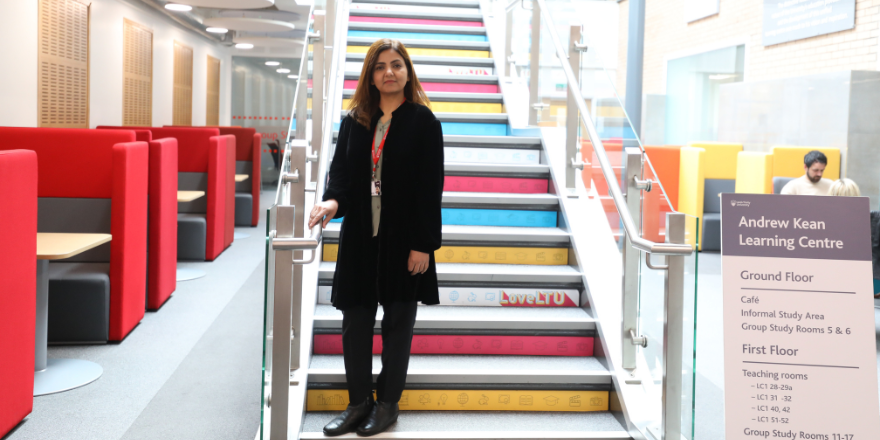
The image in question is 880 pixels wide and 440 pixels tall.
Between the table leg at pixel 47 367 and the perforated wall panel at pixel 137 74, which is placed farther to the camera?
the perforated wall panel at pixel 137 74

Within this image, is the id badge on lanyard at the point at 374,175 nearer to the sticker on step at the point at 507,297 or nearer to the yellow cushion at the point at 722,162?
the sticker on step at the point at 507,297

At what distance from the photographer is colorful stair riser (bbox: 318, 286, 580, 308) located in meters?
3.22

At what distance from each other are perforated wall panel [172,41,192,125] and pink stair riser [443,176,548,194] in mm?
8879

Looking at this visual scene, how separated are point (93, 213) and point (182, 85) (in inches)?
345

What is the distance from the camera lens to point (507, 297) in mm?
3238

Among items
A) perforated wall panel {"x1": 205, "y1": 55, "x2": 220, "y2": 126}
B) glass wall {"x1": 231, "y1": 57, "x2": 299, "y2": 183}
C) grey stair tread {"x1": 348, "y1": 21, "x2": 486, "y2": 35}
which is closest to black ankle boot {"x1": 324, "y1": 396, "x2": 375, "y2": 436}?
grey stair tread {"x1": 348, "y1": 21, "x2": 486, "y2": 35}

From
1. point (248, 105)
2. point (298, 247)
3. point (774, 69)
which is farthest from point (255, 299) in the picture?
point (248, 105)

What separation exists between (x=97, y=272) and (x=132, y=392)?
0.95 meters

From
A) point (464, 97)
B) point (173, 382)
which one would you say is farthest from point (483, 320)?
point (464, 97)

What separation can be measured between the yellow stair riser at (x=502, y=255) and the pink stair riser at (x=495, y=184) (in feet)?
2.01

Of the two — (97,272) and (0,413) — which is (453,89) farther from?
(0,413)

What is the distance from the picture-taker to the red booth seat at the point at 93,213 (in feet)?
12.2

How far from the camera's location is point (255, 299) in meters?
4.96

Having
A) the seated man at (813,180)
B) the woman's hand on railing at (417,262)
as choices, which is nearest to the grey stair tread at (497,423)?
the woman's hand on railing at (417,262)
